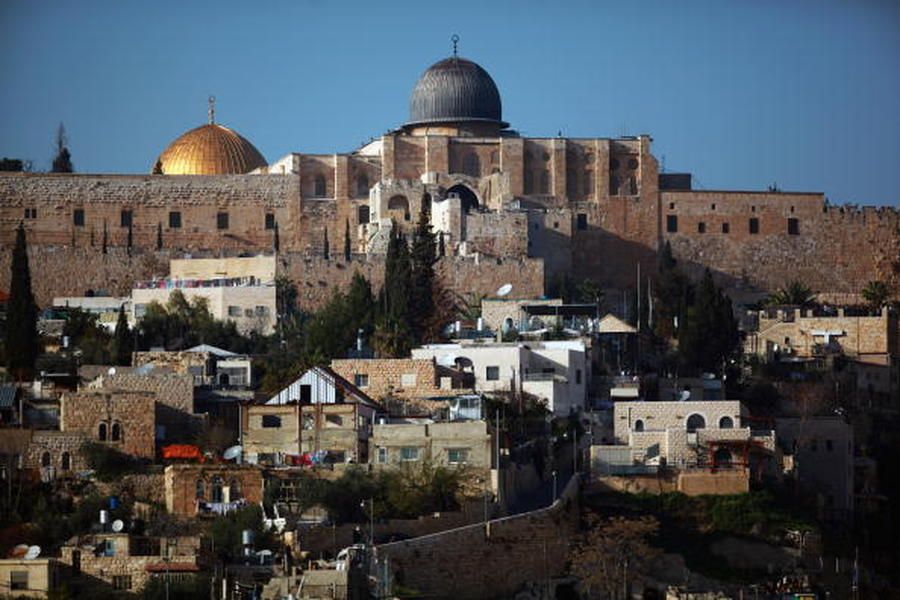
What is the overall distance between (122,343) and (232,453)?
8.51 m

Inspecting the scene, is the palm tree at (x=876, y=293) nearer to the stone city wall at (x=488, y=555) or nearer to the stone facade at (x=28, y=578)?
the stone city wall at (x=488, y=555)

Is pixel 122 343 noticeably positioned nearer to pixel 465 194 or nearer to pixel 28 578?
pixel 465 194

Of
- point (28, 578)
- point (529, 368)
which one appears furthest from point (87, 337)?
point (28, 578)

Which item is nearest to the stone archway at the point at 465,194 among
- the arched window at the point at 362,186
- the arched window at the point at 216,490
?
the arched window at the point at 362,186

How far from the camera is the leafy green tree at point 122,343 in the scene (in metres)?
51.7

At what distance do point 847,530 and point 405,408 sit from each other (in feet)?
25.1

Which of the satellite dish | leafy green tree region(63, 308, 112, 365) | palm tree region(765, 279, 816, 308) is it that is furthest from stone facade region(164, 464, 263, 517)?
palm tree region(765, 279, 816, 308)

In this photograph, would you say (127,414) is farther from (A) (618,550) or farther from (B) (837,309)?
(B) (837,309)

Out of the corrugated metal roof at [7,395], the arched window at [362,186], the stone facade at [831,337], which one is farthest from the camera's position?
the arched window at [362,186]

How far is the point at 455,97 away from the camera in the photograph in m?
67.1

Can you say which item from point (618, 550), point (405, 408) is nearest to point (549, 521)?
point (618, 550)

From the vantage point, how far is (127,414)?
44.6m

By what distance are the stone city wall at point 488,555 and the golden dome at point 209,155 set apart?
26.5m

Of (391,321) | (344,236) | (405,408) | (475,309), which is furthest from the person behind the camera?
(344,236)
